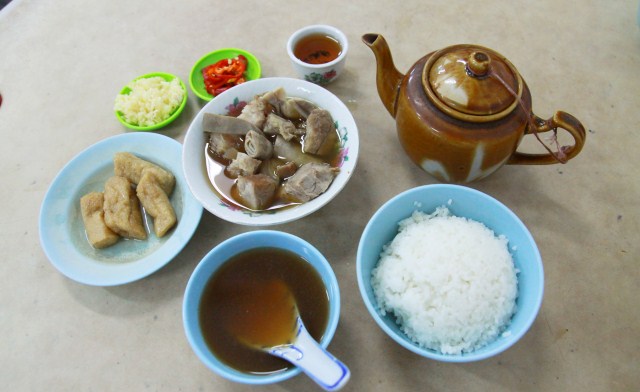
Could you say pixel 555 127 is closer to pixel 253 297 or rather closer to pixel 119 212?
pixel 253 297

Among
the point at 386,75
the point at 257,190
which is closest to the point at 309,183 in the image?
the point at 257,190

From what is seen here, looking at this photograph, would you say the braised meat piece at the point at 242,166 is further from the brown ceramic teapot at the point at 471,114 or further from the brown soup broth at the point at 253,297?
the brown ceramic teapot at the point at 471,114

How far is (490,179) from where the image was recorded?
1.54m

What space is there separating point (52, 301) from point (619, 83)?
7.92ft

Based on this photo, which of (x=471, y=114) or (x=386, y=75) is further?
(x=386, y=75)

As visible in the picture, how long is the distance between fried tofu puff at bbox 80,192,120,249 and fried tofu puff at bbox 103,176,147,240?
2 centimetres

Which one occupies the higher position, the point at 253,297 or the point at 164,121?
the point at 164,121

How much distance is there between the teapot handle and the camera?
44.8 inches

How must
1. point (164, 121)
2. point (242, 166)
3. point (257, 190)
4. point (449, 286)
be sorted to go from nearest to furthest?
point (449, 286) → point (257, 190) → point (242, 166) → point (164, 121)

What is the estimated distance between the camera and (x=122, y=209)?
143cm

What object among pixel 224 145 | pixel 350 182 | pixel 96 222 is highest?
pixel 224 145

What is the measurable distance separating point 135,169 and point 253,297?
72cm

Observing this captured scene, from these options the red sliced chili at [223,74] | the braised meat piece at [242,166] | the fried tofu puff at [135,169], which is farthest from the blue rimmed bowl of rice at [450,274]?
the red sliced chili at [223,74]

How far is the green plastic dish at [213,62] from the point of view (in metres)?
1.80
